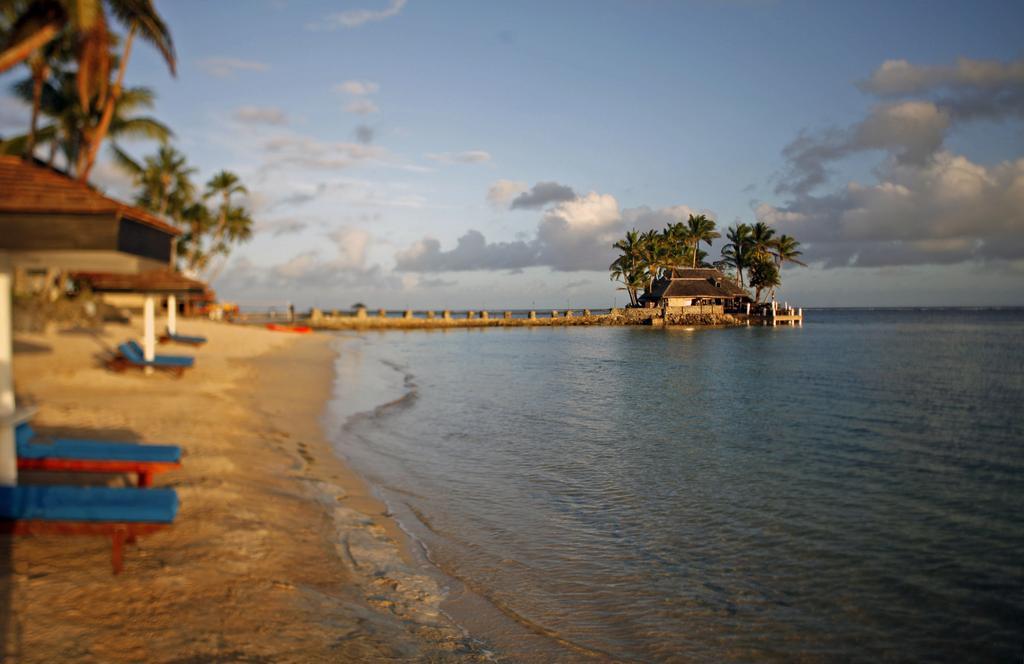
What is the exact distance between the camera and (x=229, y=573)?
5773 millimetres

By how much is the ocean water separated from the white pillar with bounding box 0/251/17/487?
13.5 feet

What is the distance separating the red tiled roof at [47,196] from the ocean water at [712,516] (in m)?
4.51

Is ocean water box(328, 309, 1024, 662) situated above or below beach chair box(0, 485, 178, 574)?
below

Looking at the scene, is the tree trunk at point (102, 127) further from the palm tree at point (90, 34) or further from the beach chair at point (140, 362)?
the beach chair at point (140, 362)

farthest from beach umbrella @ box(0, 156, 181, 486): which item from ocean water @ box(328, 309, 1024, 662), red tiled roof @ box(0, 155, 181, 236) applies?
ocean water @ box(328, 309, 1024, 662)

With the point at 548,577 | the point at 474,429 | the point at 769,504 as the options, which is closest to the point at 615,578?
the point at 548,577

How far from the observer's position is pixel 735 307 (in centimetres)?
8450

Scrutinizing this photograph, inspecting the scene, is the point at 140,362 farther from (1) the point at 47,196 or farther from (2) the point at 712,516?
(2) the point at 712,516

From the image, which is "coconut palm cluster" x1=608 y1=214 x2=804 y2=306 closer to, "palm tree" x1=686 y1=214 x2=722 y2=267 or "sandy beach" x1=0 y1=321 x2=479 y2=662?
"palm tree" x1=686 y1=214 x2=722 y2=267

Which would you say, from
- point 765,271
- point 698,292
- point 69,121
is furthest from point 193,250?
point 765,271

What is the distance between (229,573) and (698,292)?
79.1 metres

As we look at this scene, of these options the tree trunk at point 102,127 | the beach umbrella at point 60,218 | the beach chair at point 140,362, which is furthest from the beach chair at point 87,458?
the tree trunk at point 102,127

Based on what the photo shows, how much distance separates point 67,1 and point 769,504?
1510 cm

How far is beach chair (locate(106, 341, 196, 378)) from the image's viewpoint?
17.2 metres
